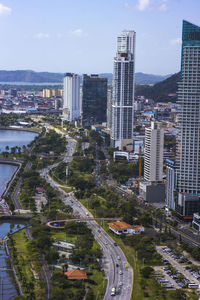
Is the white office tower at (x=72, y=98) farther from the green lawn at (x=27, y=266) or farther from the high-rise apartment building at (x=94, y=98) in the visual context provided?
the green lawn at (x=27, y=266)

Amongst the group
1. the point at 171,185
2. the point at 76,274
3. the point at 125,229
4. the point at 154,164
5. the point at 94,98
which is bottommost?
the point at 76,274

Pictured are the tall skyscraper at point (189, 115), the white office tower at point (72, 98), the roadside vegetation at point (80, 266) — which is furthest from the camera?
the white office tower at point (72, 98)

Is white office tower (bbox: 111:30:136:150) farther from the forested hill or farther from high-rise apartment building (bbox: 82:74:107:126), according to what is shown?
the forested hill

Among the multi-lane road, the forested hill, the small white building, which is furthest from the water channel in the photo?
the forested hill

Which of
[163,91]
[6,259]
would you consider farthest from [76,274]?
[163,91]

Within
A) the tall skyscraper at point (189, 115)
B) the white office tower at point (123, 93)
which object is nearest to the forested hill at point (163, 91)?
the white office tower at point (123, 93)

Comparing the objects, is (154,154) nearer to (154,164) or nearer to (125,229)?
(154,164)
